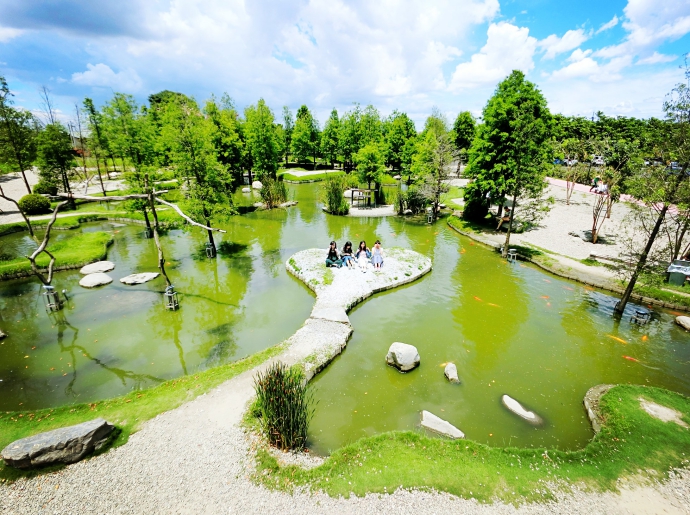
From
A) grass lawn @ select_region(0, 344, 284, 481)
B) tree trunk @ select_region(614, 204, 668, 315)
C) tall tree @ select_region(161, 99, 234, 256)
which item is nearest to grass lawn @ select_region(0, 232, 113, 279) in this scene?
tall tree @ select_region(161, 99, 234, 256)

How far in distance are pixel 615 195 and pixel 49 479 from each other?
34186 mm

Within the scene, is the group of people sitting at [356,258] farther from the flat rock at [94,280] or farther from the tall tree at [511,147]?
the flat rock at [94,280]

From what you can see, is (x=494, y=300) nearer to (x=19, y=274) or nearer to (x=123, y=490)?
(x=123, y=490)

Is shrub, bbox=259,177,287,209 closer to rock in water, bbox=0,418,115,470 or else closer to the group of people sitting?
the group of people sitting

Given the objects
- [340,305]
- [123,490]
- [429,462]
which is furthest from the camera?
[340,305]

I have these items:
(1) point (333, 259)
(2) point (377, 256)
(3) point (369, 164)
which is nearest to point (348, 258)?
(1) point (333, 259)

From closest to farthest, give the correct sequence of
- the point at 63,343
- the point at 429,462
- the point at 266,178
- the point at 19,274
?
the point at 429,462, the point at 63,343, the point at 19,274, the point at 266,178

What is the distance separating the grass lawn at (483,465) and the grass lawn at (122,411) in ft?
10.7

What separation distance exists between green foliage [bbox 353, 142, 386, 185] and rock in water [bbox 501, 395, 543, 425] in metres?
29.7

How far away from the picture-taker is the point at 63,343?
490 inches

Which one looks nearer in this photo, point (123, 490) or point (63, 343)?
point (123, 490)

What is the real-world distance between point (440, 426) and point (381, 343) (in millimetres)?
4307

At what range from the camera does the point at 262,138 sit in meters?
39.7

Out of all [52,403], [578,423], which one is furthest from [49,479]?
[578,423]
